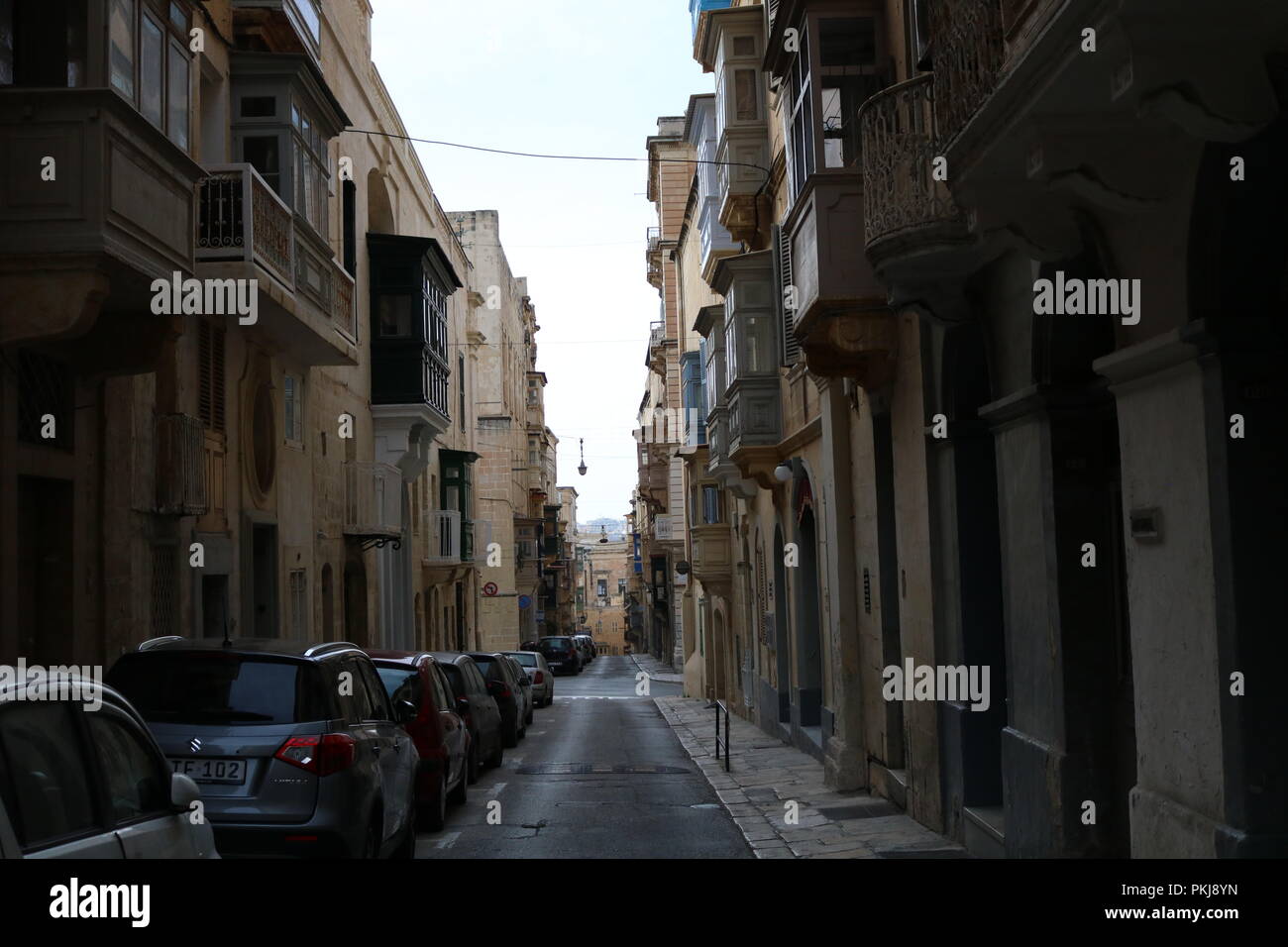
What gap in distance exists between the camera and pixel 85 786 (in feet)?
15.2

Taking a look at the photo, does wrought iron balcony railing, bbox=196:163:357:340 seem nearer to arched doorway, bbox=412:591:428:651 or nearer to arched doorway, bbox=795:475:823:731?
arched doorway, bbox=795:475:823:731

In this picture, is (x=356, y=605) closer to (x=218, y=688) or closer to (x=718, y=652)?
(x=718, y=652)

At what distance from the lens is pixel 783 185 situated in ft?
68.0

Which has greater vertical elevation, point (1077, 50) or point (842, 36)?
point (842, 36)

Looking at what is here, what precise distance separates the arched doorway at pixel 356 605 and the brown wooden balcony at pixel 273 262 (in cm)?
663

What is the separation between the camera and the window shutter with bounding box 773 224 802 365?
2036 centimetres

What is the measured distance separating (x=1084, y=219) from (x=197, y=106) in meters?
12.9

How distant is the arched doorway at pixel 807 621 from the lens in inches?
782

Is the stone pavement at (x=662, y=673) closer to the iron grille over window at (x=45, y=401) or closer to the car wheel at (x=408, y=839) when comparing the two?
the iron grille over window at (x=45, y=401)

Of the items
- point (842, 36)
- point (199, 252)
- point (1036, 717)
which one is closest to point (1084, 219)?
Result: point (1036, 717)

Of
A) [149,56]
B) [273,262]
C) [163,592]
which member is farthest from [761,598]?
[149,56]

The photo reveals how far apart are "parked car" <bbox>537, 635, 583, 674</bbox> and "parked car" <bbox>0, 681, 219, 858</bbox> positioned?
173 ft

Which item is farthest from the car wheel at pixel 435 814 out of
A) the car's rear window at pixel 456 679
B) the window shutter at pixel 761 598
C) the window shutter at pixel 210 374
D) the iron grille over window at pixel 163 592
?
the window shutter at pixel 761 598
